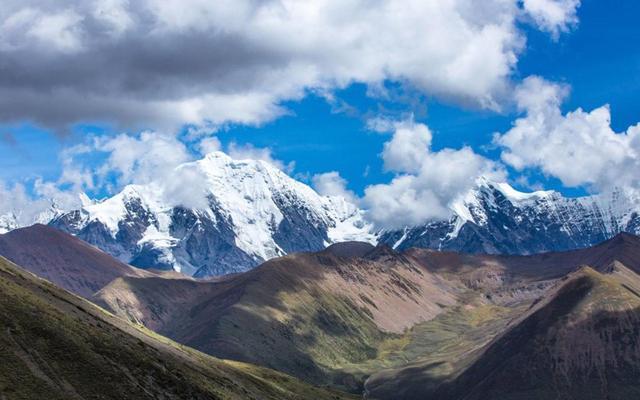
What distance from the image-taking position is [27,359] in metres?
168

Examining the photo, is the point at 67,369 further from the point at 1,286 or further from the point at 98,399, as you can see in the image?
the point at 1,286

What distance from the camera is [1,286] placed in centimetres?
19362

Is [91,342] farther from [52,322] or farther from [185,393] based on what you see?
[185,393]

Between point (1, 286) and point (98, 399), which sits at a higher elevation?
point (1, 286)

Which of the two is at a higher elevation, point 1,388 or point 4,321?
point 4,321

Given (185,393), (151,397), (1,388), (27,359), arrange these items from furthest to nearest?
1. (185,393)
2. (151,397)
3. (27,359)
4. (1,388)

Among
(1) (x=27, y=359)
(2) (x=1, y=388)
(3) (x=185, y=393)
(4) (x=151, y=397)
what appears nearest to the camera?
(2) (x=1, y=388)

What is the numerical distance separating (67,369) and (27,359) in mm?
8446

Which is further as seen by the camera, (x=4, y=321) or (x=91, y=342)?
(x=91, y=342)

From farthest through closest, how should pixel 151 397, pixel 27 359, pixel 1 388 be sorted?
pixel 151 397 → pixel 27 359 → pixel 1 388

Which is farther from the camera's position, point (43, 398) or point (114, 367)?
point (114, 367)

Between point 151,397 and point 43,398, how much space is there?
33147mm

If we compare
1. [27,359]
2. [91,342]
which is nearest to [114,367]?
[91,342]

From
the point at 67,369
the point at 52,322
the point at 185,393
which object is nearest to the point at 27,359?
the point at 67,369
